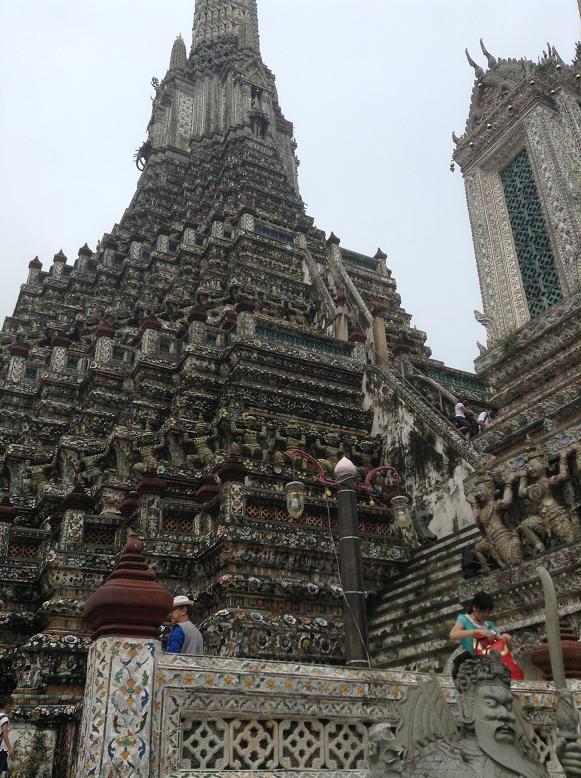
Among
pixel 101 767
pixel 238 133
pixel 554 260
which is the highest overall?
pixel 238 133

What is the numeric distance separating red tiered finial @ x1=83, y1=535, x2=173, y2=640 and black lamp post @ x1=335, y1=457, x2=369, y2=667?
2035mm

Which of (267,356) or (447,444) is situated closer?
(447,444)

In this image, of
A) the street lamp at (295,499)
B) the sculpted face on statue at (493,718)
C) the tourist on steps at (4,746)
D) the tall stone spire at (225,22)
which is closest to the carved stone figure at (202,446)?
the street lamp at (295,499)

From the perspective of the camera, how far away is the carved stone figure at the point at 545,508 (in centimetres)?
813

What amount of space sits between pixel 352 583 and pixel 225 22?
41702 mm

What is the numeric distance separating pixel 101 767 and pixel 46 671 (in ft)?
18.4

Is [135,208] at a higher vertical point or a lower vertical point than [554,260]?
higher

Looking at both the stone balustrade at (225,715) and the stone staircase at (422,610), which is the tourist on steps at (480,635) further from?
the stone staircase at (422,610)

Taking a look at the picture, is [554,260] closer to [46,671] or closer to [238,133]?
[46,671]

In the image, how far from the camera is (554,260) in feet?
33.3

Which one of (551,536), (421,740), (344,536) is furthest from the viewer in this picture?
(551,536)

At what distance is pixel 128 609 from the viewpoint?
4598 mm

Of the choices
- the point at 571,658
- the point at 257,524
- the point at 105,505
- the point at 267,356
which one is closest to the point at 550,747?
the point at 571,658

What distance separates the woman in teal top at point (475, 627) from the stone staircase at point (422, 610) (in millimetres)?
3275
